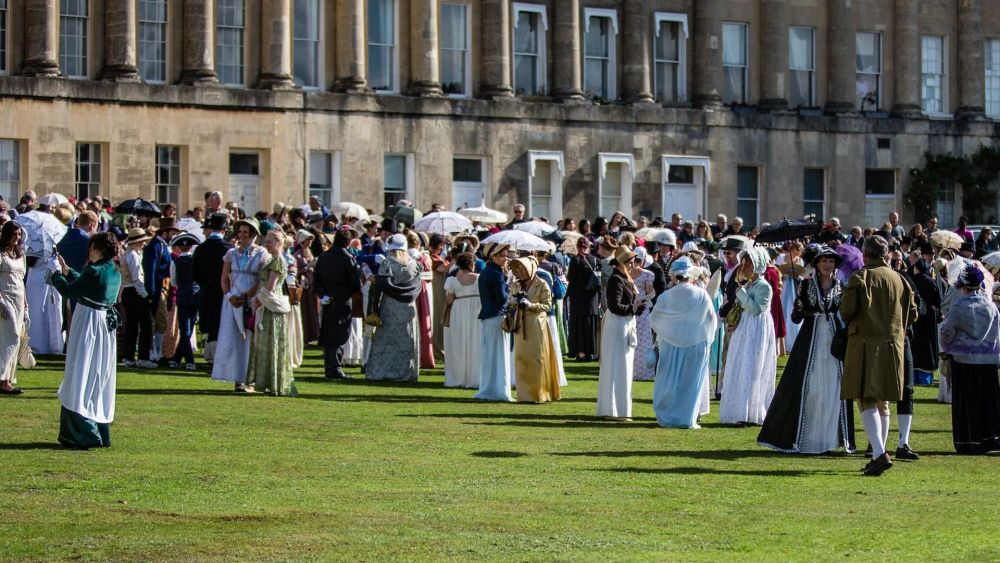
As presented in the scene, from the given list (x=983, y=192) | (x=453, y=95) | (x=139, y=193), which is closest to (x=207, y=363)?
(x=139, y=193)

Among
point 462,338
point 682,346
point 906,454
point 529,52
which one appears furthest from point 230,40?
point 906,454

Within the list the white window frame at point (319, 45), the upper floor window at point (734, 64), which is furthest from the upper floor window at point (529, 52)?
the upper floor window at point (734, 64)

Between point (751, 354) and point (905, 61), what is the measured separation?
37345 mm

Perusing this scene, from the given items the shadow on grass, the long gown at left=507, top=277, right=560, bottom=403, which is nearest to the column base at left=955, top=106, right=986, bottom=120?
the long gown at left=507, top=277, right=560, bottom=403

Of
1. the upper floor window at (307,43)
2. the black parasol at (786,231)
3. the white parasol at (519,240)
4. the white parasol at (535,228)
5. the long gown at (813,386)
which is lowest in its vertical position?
the long gown at (813,386)

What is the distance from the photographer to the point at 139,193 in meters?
44.3

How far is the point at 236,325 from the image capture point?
928 inches

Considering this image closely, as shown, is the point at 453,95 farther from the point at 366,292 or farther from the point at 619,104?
the point at 366,292

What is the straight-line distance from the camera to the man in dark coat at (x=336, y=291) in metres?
26.3

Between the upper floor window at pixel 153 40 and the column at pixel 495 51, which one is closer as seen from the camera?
the upper floor window at pixel 153 40

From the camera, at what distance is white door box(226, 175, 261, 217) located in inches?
1825

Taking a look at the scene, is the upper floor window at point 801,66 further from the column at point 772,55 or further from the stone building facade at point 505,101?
the column at point 772,55

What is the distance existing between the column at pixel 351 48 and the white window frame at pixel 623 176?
22.3 feet

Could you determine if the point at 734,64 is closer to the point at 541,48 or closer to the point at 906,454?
the point at 541,48
